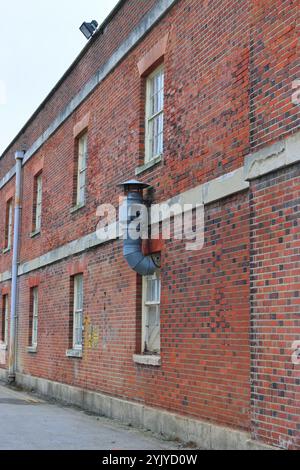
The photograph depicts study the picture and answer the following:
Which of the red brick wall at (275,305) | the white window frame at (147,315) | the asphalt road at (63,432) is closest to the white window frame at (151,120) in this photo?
the white window frame at (147,315)

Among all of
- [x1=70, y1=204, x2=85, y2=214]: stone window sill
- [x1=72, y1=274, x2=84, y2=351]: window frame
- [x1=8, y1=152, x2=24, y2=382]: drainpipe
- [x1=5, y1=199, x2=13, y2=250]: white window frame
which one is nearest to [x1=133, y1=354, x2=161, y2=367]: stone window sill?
[x1=72, y1=274, x2=84, y2=351]: window frame

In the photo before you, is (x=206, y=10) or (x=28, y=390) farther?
(x=28, y=390)

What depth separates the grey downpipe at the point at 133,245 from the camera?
10680 millimetres

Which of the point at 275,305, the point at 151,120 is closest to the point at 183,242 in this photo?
the point at 275,305

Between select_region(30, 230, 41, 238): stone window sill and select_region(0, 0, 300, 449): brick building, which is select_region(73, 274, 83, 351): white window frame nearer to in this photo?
select_region(0, 0, 300, 449): brick building

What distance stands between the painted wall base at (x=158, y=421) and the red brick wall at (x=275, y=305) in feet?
1.26

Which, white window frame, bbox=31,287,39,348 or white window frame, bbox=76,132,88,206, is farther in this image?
white window frame, bbox=31,287,39,348

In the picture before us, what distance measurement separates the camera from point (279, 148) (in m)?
7.24

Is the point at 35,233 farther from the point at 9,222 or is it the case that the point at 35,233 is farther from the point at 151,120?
the point at 151,120

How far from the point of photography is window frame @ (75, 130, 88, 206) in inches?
597

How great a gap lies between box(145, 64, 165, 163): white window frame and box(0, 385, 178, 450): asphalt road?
442 centimetres

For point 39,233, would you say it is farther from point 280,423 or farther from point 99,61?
point 280,423

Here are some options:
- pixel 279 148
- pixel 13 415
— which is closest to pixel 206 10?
pixel 279 148

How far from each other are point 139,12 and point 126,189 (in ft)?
11.4
